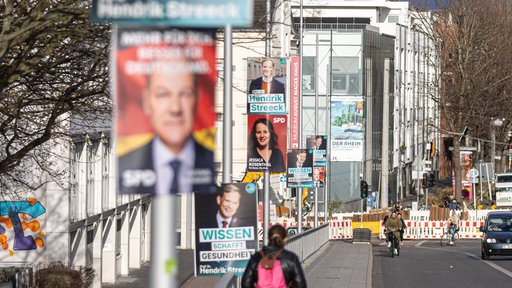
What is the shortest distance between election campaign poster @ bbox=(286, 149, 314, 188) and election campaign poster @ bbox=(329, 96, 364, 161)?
133 ft

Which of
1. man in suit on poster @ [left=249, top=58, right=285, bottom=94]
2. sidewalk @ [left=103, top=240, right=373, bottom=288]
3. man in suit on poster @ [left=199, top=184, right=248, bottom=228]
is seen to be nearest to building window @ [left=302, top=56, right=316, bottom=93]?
sidewalk @ [left=103, top=240, right=373, bottom=288]

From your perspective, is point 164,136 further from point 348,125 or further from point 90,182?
point 348,125

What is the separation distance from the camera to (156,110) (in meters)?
6.59

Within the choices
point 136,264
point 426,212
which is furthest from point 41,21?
point 426,212

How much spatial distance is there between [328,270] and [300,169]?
5753mm

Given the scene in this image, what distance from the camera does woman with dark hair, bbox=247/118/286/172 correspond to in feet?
77.2

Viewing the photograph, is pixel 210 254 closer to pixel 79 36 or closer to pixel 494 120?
pixel 79 36

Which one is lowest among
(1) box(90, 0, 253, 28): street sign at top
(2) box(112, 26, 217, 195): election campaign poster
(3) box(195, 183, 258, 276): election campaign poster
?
(3) box(195, 183, 258, 276): election campaign poster

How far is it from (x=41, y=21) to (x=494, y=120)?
225 ft

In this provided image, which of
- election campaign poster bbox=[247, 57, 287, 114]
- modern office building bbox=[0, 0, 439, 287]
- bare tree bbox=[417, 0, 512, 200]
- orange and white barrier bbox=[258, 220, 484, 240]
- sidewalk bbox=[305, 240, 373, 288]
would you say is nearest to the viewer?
election campaign poster bbox=[247, 57, 287, 114]

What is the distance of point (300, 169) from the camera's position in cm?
3859

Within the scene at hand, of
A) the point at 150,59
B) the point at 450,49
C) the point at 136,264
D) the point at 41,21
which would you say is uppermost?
the point at 450,49

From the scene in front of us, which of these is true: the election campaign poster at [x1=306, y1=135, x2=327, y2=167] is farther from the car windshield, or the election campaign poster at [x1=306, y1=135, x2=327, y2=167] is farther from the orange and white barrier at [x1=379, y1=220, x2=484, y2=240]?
the orange and white barrier at [x1=379, y1=220, x2=484, y2=240]

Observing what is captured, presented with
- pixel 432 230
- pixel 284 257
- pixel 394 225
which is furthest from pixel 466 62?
pixel 284 257
